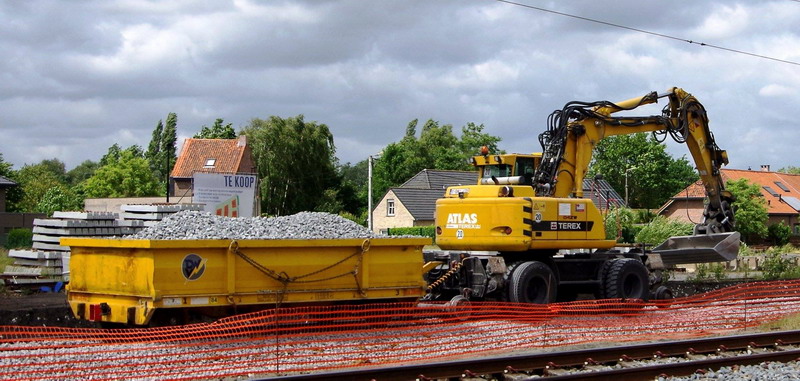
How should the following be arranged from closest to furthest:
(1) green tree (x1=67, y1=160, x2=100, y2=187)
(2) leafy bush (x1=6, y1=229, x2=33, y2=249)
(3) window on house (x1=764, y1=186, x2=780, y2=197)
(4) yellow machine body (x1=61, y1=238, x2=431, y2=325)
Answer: (4) yellow machine body (x1=61, y1=238, x2=431, y2=325), (2) leafy bush (x1=6, y1=229, x2=33, y2=249), (3) window on house (x1=764, y1=186, x2=780, y2=197), (1) green tree (x1=67, y1=160, x2=100, y2=187)

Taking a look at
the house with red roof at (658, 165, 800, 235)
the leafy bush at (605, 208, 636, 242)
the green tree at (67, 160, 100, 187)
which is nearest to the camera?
the leafy bush at (605, 208, 636, 242)

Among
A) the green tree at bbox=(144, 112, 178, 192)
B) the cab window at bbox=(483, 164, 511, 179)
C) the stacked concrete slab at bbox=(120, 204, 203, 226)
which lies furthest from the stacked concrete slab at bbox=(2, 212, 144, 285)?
the green tree at bbox=(144, 112, 178, 192)

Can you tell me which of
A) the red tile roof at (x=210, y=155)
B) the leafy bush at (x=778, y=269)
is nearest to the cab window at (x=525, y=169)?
the leafy bush at (x=778, y=269)

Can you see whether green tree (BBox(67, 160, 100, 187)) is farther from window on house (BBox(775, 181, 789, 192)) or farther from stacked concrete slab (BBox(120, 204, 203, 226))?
stacked concrete slab (BBox(120, 204, 203, 226))

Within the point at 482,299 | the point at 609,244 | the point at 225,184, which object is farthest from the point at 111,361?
the point at 225,184

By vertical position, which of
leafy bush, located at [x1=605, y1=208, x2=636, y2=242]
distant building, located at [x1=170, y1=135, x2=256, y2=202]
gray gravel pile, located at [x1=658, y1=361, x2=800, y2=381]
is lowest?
gray gravel pile, located at [x1=658, y1=361, x2=800, y2=381]

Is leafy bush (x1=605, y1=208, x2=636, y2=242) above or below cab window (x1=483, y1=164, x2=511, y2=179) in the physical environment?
below

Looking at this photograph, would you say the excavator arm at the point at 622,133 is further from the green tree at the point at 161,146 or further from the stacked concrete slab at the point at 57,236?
the green tree at the point at 161,146

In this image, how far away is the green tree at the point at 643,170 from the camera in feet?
283

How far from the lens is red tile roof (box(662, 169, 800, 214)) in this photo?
71312mm

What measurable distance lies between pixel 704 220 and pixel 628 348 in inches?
395

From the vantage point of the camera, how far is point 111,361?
11.8 meters

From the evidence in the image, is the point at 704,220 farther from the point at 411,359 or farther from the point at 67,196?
the point at 67,196

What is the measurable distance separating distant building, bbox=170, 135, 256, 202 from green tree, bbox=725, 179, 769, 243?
121 feet
